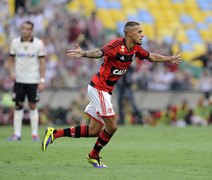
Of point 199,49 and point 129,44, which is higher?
point 129,44

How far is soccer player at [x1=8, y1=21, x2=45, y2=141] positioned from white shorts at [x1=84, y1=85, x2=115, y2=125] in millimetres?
4731

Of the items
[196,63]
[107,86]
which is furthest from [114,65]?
[196,63]

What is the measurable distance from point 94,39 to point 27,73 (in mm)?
9376

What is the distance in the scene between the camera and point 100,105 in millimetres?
10156

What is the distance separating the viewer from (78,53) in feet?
31.0

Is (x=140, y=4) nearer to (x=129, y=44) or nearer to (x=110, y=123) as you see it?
(x=129, y=44)

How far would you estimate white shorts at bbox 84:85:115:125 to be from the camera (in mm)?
10102

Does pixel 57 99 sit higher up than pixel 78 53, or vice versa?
pixel 78 53

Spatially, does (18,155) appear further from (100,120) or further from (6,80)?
(6,80)

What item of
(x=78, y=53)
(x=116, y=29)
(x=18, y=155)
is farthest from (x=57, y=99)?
(x=78, y=53)

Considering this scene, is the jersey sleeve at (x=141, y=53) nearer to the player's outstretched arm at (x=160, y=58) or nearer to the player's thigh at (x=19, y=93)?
the player's outstretched arm at (x=160, y=58)

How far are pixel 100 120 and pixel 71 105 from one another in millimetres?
11746

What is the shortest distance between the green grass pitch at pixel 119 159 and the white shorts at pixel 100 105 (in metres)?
0.74

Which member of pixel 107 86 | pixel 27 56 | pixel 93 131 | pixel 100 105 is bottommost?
pixel 93 131
